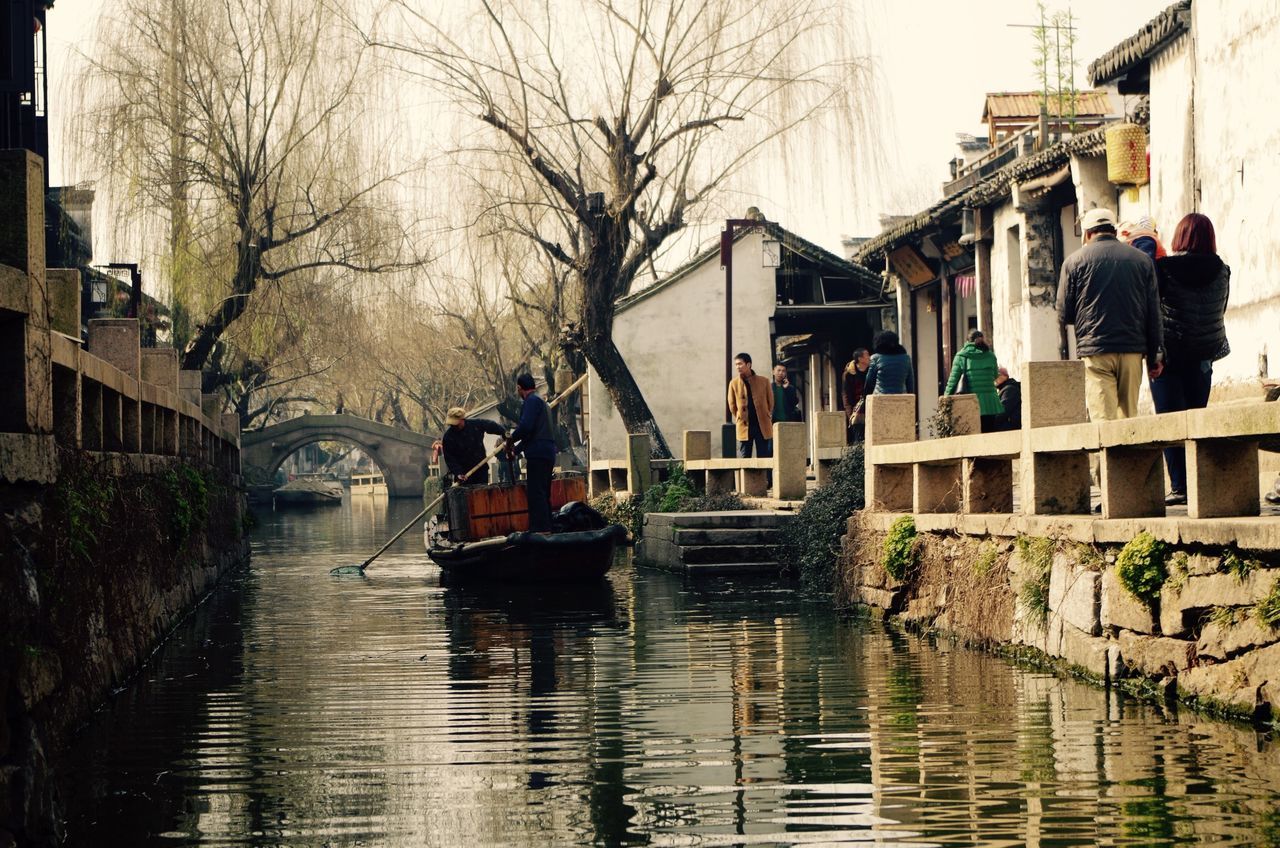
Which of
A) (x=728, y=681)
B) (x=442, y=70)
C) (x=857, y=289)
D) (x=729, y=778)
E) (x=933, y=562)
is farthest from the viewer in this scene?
(x=857, y=289)

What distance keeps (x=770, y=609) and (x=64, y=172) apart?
566 inches

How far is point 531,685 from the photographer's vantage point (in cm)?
878

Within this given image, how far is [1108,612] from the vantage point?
310 inches

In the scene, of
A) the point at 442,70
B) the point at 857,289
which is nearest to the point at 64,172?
the point at 442,70

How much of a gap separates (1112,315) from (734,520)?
8068 mm

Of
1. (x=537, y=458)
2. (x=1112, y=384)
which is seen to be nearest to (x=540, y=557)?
(x=537, y=458)

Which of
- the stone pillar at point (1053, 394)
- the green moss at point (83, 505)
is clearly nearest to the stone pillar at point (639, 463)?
the stone pillar at point (1053, 394)

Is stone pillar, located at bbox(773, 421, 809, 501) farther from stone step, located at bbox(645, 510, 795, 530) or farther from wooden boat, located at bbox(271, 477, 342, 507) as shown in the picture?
wooden boat, located at bbox(271, 477, 342, 507)

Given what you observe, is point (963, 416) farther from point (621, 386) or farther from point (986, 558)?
point (621, 386)

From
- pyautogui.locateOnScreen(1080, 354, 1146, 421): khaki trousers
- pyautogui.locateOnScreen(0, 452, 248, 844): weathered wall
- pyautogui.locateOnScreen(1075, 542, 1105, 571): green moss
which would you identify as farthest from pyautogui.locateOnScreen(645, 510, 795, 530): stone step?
pyautogui.locateOnScreen(1075, 542, 1105, 571): green moss

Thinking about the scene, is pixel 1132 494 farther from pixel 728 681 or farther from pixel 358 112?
pixel 358 112

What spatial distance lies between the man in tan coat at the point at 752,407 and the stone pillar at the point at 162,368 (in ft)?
22.4

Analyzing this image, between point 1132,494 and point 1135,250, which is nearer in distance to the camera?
point 1132,494

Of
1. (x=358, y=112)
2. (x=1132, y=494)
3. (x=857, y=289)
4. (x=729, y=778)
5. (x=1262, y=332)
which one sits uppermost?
(x=358, y=112)
